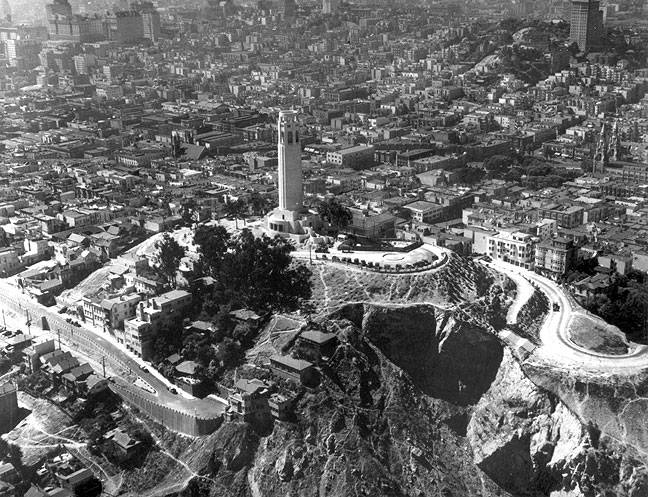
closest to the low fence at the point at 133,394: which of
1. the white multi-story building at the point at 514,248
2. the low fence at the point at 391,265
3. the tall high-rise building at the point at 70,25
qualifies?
the low fence at the point at 391,265

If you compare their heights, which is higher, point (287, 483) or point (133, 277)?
point (133, 277)

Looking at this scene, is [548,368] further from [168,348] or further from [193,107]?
[193,107]

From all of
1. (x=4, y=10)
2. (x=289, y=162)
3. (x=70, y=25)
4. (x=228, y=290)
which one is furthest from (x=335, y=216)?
(x=70, y=25)

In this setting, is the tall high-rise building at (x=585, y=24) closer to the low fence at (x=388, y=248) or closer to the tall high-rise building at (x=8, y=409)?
the low fence at (x=388, y=248)

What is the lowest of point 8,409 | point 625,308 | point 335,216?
point 8,409

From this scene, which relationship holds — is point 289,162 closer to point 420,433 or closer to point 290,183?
point 290,183

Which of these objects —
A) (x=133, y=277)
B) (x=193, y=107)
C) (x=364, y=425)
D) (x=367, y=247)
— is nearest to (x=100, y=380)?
(x=133, y=277)
